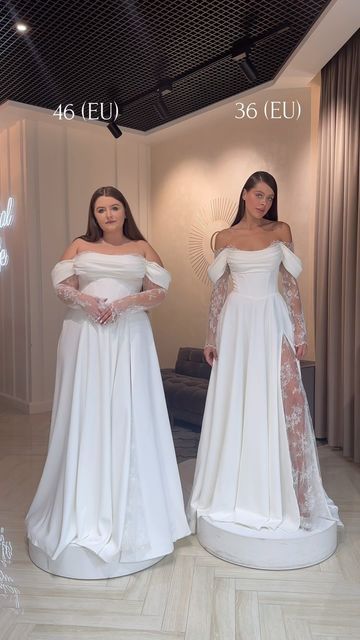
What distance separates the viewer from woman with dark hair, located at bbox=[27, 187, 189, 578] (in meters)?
2.33

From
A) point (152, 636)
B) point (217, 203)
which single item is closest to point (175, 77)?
point (217, 203)

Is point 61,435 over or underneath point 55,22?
underneath

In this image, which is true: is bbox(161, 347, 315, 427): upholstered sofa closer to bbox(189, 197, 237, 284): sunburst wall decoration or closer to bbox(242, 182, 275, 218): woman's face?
bbox(189, 197, 237, 284): sunburst wall decoration

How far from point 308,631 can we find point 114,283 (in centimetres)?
162

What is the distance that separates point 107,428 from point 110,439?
5 cm

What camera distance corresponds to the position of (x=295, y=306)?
2699 mm

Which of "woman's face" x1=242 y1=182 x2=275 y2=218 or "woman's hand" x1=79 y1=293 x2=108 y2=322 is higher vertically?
"woman's face" x1=242 y1=182 x2=275 y2=218

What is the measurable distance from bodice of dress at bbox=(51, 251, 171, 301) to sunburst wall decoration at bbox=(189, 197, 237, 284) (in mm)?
3111

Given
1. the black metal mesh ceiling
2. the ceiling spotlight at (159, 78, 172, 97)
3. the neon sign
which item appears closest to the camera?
the black metal mesh ceiling

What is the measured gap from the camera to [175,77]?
4.41m

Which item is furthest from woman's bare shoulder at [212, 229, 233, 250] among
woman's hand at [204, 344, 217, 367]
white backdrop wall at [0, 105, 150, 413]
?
white backdrop wall at [0, 105, 150, 413]

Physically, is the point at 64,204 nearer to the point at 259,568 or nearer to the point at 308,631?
the point at 259,568

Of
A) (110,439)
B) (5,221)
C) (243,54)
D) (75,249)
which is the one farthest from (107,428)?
(5,221)

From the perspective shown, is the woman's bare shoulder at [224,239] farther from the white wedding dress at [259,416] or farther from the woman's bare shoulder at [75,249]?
the woman's bare shoulder at [75,249]
